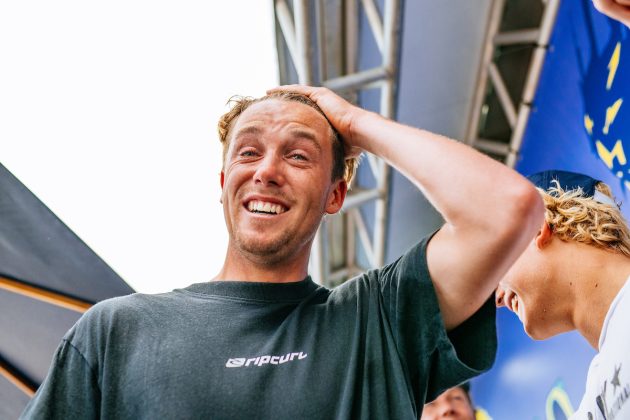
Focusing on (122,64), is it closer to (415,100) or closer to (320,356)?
(415,100)

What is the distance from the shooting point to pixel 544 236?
1.80 metres

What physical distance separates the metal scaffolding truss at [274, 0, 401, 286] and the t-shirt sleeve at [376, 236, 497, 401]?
2224 mm

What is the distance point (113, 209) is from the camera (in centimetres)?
345

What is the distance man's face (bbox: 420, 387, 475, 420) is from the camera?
2.91 meters

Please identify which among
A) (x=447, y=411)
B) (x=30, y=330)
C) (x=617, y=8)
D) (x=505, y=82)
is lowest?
(x=447, y=411)

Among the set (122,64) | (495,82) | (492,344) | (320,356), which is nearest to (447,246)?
(492,344)

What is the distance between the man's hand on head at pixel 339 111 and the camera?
141cm

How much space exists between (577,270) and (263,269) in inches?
37.0

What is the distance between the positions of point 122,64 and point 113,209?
0.84 metres

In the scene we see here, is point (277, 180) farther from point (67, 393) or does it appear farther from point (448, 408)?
point (448, 408)

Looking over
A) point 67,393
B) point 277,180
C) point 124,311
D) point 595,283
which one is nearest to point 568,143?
point 595,283

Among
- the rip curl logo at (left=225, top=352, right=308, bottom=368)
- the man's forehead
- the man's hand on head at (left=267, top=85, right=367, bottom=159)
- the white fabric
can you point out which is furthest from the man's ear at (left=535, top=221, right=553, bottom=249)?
the rip curl logo at (left=225, top=352, right=308, bottom=368)

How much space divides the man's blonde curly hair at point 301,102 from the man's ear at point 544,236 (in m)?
0.61

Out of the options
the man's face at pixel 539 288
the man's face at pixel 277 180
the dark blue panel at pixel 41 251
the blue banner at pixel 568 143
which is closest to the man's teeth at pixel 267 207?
the man's face at pixel 277 180
